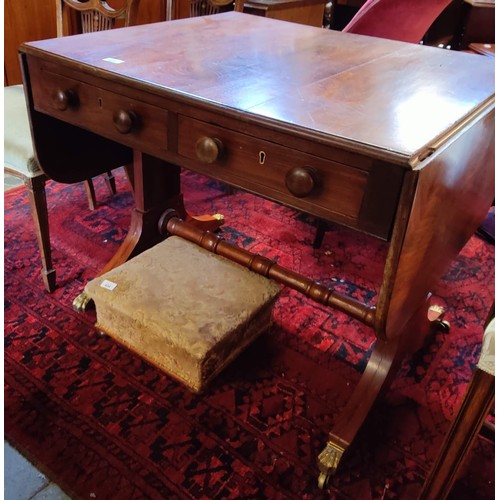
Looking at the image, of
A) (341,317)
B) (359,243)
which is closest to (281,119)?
(341,317)

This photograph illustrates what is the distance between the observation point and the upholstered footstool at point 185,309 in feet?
4.16

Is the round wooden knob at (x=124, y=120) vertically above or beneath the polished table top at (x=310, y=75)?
beneath

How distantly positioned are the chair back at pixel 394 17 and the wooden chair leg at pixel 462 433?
1.42 m

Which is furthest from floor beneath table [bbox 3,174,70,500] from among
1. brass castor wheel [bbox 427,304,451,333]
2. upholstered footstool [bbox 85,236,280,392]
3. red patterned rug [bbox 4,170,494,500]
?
brass castor wheel [bbox 427,304,451,333]

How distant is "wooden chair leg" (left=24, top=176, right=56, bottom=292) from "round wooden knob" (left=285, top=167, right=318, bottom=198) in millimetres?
869

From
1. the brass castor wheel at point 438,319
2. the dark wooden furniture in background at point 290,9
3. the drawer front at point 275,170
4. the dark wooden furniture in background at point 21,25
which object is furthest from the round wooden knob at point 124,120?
the dark wooden furniture in background at point 21,25

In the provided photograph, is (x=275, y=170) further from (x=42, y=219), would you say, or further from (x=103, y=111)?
(x=42, y=219)

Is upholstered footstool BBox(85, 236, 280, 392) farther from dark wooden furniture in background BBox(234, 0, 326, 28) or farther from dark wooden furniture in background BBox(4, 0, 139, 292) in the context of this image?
dark wooden furniture in background BBox(234, 0, 326, 28)

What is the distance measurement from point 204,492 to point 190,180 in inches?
62.2

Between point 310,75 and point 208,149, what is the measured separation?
325 mm

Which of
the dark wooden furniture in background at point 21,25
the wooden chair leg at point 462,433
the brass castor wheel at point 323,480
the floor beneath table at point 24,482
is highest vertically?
the dark wooden furniture in background at point 21,25

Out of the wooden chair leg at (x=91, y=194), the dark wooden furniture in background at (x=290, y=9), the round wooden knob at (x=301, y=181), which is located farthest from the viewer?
the dark wooden furniture in background at (x=290, y=9)

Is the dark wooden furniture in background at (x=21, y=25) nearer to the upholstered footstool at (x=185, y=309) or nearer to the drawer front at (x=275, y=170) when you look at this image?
the upholstered footstool at (x=185, y=309)

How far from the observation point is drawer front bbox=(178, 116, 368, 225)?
0.88 metres
